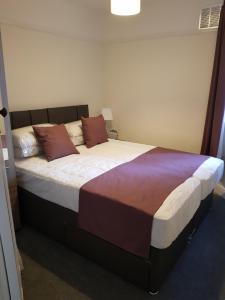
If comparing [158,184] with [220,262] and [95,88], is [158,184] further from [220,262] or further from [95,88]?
[95,88]

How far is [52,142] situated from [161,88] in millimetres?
2041

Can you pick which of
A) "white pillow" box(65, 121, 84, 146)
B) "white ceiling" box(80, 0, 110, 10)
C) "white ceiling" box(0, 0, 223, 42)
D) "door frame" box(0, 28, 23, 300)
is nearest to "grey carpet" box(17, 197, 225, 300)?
"door frame" box(0, 28, 23, 300)

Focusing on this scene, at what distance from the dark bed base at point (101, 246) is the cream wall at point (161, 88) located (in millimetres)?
1488

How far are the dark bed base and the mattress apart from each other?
0.37 ft

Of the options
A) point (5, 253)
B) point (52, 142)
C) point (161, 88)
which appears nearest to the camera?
point (5, 253)

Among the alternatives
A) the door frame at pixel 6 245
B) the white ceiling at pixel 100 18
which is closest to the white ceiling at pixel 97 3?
the white ceiling at pixel 100 18

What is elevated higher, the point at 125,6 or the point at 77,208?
the point at 125,6

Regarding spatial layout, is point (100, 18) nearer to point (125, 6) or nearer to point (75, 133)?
point (125, 6)

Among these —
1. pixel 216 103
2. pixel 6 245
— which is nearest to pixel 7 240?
pixel 6 245

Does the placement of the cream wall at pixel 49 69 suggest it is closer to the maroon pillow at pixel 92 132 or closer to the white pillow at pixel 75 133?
the white pillow at pixel 75 133

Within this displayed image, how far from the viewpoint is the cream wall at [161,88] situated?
128 inches

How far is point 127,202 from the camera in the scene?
1647mm

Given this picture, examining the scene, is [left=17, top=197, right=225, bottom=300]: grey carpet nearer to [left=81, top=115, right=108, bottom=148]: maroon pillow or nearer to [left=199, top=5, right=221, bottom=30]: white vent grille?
[left=81, top=115, right=108, bottom=148]: maroon pillow

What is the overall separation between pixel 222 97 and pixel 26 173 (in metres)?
2.59
